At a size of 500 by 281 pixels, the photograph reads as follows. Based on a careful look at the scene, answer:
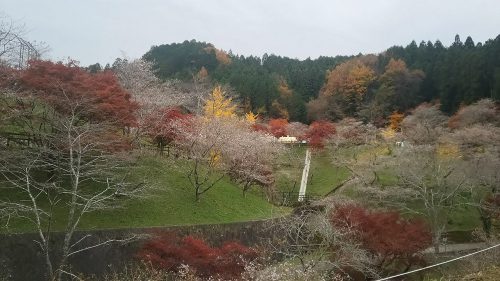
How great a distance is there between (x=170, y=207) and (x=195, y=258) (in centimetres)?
573

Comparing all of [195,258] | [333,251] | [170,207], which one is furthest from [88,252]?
[333,251]

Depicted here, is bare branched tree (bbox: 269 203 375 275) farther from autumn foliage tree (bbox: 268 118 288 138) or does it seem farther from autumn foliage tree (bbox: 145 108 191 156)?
autumn foliage tree (bbox: 268 118 288 138)

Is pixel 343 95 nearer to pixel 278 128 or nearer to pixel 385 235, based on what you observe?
pixel 278 128

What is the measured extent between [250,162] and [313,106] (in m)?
31.6

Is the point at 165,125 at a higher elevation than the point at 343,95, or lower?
lower

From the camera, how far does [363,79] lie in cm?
5553

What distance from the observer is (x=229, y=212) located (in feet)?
66.1

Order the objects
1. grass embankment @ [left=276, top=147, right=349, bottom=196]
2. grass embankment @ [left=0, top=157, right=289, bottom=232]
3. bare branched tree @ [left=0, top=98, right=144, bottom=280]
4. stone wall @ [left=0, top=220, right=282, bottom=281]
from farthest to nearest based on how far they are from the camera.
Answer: grass embankment @ [left=276, top=147, right=349, bottom=196] → grass embankment @ [left=0, top=157, right=289, bottom=232] → bare branched tree @ [left=0, top=98, right=144, bottom=280] → stone wall @ [left=0, top=220, right=282, bottom=281]

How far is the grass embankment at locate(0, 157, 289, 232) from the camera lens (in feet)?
52.5

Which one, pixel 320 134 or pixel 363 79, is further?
pixel 363 79

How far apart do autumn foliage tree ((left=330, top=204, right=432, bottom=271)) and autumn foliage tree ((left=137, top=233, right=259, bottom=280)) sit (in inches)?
158

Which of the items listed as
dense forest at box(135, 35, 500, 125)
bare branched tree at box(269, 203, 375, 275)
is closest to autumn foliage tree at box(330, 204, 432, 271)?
bare branched tree at box(269, 203, 375, 275)

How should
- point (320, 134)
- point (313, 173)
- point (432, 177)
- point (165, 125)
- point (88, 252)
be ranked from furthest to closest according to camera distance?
point (320, 134)
point (313, 173)
point (432, 177)
point (165, 125)
point (88, 252)

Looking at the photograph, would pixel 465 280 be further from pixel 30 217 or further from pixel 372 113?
pixel 372 113
